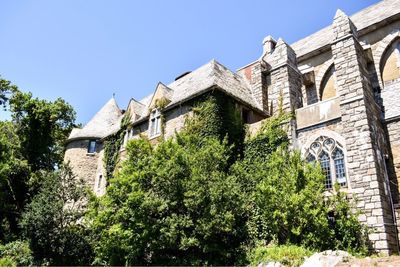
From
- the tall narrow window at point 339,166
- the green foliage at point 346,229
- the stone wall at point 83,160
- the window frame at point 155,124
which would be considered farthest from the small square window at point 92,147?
the green foliage at point 346,229

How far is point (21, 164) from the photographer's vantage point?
95.8 feet

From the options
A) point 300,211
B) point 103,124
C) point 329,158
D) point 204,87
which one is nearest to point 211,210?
point 300,211

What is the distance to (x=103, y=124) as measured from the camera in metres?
30.7

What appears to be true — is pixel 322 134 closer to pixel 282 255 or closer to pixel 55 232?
pixel 282 255

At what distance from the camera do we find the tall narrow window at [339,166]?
606 inches

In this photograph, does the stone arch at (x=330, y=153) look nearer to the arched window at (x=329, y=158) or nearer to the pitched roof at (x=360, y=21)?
the arched window at (x=329, y=158)

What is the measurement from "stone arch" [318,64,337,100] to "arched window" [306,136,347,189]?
8007 mm

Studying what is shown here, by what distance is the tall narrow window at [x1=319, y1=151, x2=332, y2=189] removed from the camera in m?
15.8

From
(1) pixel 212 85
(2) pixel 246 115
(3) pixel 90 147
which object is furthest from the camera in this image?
(3) pixel 90 147

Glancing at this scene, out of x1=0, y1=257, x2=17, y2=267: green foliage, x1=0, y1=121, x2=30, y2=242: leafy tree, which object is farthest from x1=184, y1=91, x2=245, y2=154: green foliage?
x1=0, y1=121, x2=30, y2=242: leafy tree

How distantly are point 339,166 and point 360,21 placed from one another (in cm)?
1301

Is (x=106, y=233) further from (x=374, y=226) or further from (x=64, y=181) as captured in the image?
(x=374, y=226)

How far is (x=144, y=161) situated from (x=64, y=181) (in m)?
9.01

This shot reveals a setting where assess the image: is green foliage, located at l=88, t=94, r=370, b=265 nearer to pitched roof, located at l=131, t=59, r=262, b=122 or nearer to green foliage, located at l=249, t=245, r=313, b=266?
green foliage, located at l=249, t=245, r=313, b=266
